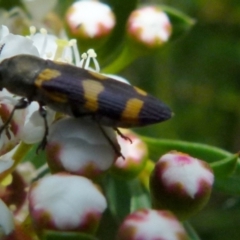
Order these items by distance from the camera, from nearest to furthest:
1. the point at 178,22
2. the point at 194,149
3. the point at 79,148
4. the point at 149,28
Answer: the point at 79,148
the point at 194,149
the point at 149,28
the point at 178,22

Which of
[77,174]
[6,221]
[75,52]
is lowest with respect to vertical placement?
[6,221]

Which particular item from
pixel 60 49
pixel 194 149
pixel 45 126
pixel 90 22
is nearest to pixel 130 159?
pixel 194 149

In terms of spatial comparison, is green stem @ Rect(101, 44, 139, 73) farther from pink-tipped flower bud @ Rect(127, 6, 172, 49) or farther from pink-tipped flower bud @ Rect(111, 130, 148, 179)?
pink-tipped flower bud @ Rect(111, 130, 148, 179)

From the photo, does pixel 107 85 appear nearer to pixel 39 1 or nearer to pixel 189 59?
pixel 39 1

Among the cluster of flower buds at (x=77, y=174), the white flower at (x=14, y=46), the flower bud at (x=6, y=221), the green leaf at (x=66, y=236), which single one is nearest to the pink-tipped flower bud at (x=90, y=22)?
the cluster of flower buds at (x=77, y=174)

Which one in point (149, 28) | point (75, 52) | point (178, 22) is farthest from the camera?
point (178, 22)

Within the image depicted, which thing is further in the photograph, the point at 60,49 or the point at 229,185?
the point at 60,49

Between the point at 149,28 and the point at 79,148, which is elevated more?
the point at 149,28

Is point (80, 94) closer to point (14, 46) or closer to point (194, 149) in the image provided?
point (14, 46)
